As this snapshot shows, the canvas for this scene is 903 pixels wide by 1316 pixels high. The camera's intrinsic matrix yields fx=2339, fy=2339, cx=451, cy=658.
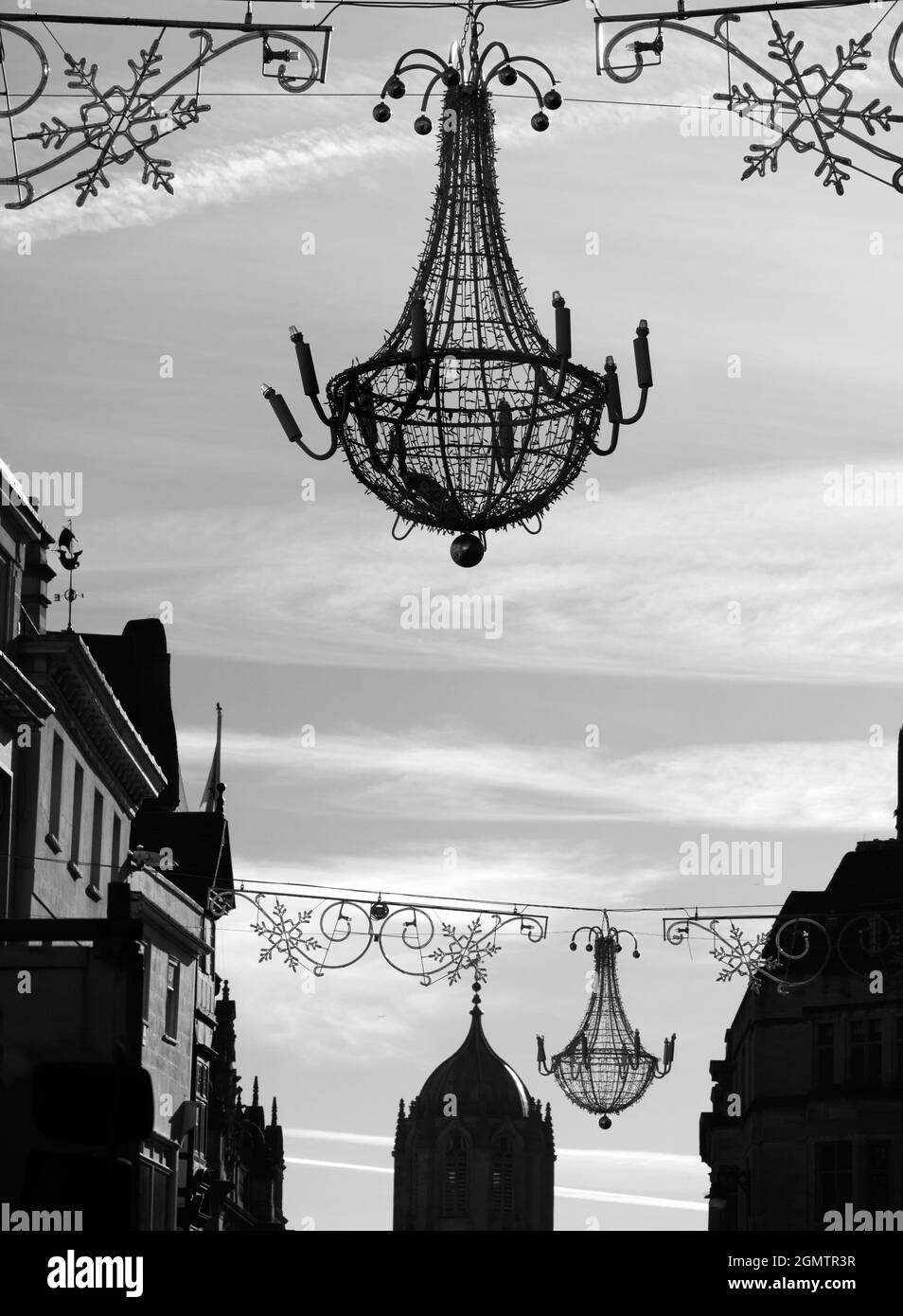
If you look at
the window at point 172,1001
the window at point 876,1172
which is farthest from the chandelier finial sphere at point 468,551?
the window at point 876,1172

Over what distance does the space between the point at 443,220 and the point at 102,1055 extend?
9.58 meters

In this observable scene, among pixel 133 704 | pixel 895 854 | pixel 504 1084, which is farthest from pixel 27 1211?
pixel 504 1084

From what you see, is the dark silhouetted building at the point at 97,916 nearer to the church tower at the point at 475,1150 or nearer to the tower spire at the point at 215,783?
the tower spire at the point at 215,783

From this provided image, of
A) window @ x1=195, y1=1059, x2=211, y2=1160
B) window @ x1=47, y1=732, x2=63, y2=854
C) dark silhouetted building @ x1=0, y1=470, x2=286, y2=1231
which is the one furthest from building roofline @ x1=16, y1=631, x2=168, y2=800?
window @ x1=195, y1=1059, x2=211, y2=1160

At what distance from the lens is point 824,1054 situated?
188ft

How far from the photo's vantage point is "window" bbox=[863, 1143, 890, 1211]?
5431 centimetres

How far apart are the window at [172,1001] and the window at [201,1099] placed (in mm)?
10558

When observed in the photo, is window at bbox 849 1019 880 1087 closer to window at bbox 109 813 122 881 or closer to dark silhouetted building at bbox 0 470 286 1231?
dark silhouetted building at bbox 0 470 286 1231

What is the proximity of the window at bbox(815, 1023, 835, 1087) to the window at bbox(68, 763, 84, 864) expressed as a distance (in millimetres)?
24693

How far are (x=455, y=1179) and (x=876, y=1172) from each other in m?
131

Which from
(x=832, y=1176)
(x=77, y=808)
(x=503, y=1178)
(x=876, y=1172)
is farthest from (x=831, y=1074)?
(x=503, y=1178)

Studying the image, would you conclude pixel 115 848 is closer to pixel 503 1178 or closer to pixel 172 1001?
pixel 172 1001

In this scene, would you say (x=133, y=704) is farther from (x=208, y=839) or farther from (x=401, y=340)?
(x=401, y=340)
